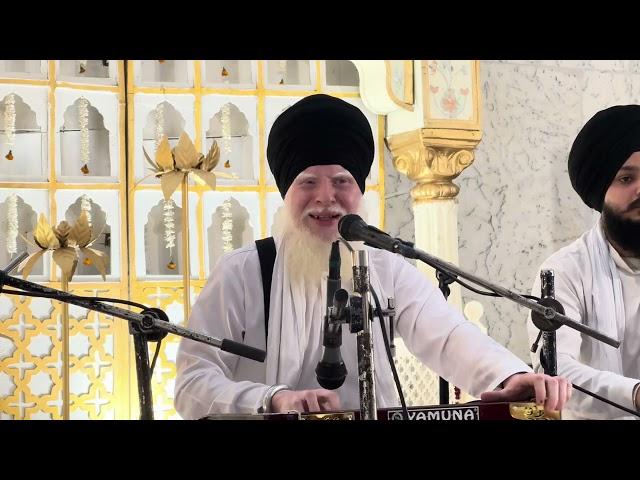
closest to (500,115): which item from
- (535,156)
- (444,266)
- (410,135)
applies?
(535,156)

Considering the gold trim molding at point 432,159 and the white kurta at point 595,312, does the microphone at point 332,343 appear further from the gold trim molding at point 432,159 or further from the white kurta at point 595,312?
the gold trim molding at point 432,159

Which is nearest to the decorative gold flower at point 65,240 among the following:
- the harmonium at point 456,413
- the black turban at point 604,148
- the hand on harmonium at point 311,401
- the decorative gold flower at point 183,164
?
the decorative gold flower at point 183,164

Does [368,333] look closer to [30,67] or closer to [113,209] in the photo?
[113,209]

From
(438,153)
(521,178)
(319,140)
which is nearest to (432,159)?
(438,153)

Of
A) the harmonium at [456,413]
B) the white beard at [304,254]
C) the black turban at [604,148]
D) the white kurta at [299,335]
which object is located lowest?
the harmonium at [456,413]

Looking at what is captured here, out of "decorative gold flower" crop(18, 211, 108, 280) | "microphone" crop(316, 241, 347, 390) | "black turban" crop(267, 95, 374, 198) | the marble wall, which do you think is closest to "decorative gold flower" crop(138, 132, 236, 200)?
"decorative gold flower" crop(18, 211, 108, 280)

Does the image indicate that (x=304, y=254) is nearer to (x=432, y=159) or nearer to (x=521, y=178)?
(x=432, y=159)

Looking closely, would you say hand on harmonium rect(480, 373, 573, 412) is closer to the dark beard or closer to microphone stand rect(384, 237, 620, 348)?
microphone stand rect(384, 237, 620, 348)

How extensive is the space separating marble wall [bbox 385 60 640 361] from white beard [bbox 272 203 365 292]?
1.92m

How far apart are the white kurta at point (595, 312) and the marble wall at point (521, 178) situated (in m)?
1.49

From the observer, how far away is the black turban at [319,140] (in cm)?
304

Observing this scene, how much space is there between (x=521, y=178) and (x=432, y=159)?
2.35ft

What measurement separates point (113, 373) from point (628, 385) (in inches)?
96.9

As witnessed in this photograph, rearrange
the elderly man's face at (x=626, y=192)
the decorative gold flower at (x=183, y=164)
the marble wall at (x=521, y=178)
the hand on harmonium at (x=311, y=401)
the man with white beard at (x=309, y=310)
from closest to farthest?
the hand on harmonium at (x=311, y=401)
the man with white beard at (x=309, y=310)
the elderly man's face at (x=626, y=192)
the decorative gold flower at (x=183, y=164)
the marble wall at (x=521, y=178)
